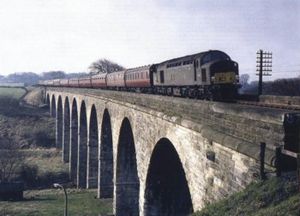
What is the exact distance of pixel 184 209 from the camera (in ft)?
70.7

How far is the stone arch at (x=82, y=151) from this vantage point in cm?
4322

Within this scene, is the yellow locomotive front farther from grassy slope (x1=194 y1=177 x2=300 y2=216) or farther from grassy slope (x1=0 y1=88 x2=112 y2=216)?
grassy slope (x1=0 y1=88 x2=112 y2=216)

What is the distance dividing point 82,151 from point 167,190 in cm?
2539

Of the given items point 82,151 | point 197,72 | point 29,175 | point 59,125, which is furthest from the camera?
point 59,125

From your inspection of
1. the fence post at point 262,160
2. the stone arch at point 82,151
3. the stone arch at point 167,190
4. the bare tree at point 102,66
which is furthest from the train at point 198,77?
the bare tree at point 102,66

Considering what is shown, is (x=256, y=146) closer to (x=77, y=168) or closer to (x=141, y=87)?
(x=141, y=87)

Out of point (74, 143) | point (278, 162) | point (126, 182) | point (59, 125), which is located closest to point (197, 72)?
point (126, 182)

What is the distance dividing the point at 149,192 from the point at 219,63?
285 inches

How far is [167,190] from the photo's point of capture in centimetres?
2125

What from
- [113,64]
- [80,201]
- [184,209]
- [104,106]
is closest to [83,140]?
[80,201]

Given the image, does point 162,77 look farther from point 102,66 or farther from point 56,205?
point 102,66

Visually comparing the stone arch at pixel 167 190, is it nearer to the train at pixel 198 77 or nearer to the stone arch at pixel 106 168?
the train at pixel 198 77

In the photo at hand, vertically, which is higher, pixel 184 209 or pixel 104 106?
pixel 104 106

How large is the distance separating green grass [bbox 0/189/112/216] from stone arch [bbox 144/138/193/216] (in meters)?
10.9
